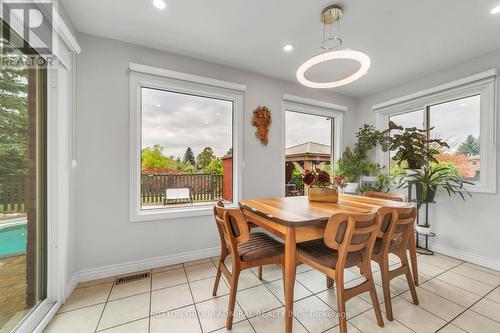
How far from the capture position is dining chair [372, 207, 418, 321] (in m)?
1.52

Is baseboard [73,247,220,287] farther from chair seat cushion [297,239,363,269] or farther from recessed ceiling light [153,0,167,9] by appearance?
recessed ceiling light [153,0,167,9]

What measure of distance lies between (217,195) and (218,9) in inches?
85.7

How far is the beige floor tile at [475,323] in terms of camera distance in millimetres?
1479

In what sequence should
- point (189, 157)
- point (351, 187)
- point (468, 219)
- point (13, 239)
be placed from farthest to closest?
point (351, 187)
point (189, 157)
point (468, 219)
point (13, 239)

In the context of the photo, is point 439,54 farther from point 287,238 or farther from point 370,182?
point 287,238

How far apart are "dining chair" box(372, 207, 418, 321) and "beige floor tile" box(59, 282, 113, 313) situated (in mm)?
2405

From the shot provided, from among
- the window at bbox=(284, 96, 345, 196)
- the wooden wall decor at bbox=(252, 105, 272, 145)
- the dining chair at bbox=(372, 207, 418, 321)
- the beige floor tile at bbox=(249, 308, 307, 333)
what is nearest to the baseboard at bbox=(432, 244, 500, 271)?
the dining chair at bbox=(372, 207, 418, 321)

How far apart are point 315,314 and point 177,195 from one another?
6.61 ft

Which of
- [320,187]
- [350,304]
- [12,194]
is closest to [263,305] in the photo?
[350,304]

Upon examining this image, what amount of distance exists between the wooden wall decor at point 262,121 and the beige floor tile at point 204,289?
194 cm

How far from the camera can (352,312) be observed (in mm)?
1667

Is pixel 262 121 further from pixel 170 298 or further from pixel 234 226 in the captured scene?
pixel 170 298

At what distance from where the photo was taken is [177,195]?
269 centimetres

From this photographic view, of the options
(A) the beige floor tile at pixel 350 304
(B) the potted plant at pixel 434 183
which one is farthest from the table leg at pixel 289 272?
(B) the potted plant at pixel 434 183
